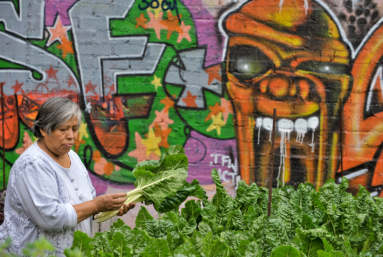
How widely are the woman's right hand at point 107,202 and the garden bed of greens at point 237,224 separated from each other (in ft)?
0.30

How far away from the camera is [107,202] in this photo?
6.93ft

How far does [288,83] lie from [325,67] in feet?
1.44

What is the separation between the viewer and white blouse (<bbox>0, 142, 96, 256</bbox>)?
2.00 meters

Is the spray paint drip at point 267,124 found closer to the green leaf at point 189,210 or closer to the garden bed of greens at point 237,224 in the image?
the garden bed of greens at point 237,224

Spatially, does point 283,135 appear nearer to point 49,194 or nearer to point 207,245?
point 207,245

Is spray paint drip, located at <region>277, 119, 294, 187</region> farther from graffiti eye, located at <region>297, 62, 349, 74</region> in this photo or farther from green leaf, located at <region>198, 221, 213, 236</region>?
green leaf, located at <region>198, 221, 213, 236</region>

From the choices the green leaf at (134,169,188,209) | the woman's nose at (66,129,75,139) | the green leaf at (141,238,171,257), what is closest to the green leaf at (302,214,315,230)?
the green leaf at (134,169,188,209)

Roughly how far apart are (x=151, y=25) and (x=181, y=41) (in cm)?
39

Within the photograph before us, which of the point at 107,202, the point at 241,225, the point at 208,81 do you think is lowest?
the point at 241,225

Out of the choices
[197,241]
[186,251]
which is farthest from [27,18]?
[186,251]

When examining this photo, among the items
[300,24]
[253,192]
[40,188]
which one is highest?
[300,24]

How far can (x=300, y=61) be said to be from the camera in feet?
14.5

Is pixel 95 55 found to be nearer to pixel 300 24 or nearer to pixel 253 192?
pixel 300 24

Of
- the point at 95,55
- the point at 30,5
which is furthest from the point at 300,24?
the point at 30,5
